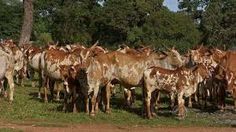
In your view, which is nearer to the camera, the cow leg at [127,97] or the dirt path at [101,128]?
the dirt path at [101,128]

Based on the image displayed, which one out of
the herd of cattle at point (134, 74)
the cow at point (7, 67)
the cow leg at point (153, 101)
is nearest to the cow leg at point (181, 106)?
the herd of cattle at point (134, 74)

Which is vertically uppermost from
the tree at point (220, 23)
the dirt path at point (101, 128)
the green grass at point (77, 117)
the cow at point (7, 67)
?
the tree at point (220, 23)

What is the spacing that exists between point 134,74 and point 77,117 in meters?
2.62

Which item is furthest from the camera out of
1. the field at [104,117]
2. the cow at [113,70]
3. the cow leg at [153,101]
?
the cow leg at [153,101]

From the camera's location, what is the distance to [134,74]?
18531mm

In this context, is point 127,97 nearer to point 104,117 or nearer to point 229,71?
point 104,117

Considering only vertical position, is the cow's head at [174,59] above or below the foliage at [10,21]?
below

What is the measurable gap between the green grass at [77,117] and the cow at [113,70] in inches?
27.2

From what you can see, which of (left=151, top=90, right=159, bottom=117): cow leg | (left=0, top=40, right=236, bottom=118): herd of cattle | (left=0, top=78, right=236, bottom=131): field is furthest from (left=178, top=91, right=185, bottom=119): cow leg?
(left=151, top=90, right=159, bottom=117): cow leg

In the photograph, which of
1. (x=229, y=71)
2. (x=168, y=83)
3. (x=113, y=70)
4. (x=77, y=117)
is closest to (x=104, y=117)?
(x=77, y=117)

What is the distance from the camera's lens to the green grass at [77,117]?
1647 centimetres

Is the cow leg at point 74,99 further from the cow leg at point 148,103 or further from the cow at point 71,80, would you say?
the cow leg at point 148,103

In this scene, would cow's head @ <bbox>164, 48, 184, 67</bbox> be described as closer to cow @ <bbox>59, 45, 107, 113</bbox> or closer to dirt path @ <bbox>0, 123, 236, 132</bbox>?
cow @ <bbox>59, 45, 107, 113</bbox>

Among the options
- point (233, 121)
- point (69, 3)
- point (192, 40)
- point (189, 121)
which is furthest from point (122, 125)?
point (69, 3)
